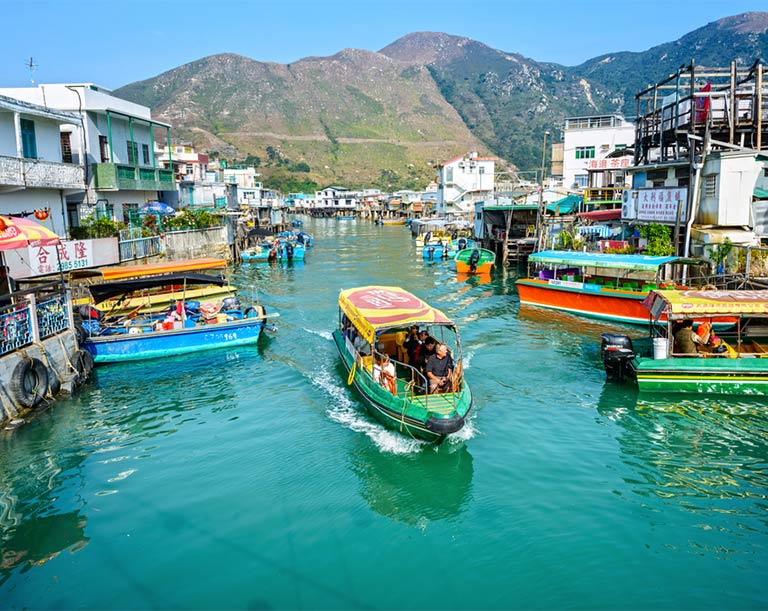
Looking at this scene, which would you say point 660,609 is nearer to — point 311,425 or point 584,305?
point 311,425

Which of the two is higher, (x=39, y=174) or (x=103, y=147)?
(x=103, y=147)

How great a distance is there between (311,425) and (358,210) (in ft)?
400

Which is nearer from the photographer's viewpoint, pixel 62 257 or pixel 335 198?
pixel 62 257

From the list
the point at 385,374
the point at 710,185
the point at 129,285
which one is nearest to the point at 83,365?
the point at 129,285

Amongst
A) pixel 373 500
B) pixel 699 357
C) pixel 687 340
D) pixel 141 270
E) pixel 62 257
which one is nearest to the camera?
pixel 373 500

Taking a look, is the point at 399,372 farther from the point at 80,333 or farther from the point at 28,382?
the point at 80,333

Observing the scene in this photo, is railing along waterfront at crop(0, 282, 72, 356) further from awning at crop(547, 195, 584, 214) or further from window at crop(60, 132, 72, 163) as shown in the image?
awning at crop(547, 195, 584, 214)

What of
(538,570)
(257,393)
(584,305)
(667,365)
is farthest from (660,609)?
(584,305)

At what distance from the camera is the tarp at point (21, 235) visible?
1602 centimetres

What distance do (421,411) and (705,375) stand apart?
8.85 meters

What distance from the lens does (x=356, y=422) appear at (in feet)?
51.2

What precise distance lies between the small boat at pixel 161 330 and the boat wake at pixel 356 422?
14.4 feet

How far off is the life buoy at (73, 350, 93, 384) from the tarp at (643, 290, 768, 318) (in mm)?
17595

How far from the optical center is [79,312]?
69.6 ft
